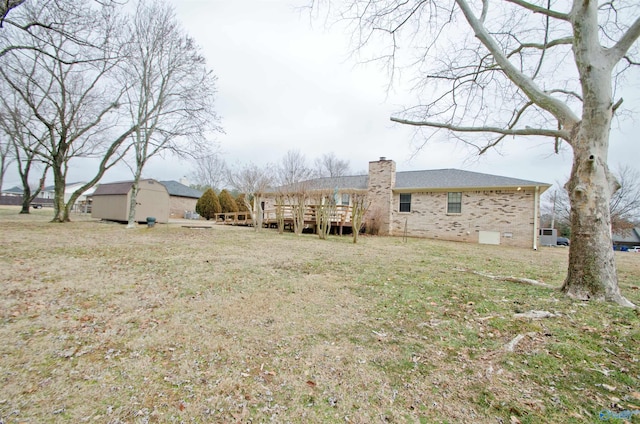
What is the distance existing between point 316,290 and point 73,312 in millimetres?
3280

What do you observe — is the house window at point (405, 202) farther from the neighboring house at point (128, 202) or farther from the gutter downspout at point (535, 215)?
the neighboring house at point (128, 202)

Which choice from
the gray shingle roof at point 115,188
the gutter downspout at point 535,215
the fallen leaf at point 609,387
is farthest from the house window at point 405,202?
the gray shingle roof at point 115,188

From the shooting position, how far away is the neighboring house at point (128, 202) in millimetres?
16609

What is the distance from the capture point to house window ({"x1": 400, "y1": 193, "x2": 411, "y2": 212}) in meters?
17.2

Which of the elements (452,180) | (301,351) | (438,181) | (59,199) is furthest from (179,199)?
(301,351)

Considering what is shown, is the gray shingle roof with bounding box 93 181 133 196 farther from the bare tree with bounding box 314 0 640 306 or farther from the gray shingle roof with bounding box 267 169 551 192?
the bare tree with bounding box 314 0 640 306

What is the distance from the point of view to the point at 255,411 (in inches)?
77.8

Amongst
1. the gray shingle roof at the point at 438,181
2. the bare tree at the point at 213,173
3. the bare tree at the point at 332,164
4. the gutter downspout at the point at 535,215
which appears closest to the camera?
the gutter downspout at the point at 535,215

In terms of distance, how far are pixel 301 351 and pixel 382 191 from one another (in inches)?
624

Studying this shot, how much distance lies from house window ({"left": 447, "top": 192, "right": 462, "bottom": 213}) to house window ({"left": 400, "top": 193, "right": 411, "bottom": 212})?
7.24 ft

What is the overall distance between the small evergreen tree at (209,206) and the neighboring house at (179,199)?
11.1 feet

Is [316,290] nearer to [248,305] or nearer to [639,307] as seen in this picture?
[248,305]

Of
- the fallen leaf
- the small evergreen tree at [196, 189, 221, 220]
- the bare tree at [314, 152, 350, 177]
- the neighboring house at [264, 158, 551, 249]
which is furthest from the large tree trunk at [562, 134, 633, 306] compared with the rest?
the bare tree at [314, 152, 350, 177]

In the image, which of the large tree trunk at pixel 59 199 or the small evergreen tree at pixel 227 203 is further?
the small evergreen tree at pixel 227 203
